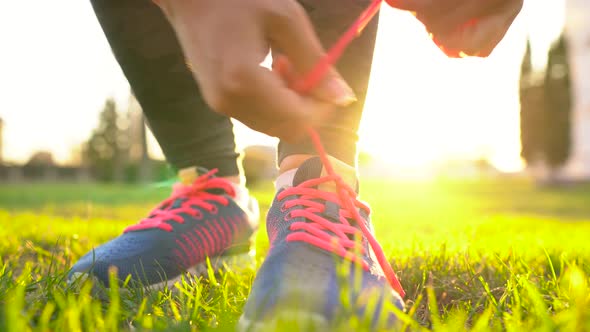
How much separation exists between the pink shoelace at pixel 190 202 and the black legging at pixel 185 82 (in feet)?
0.27

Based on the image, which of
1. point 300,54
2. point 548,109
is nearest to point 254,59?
point 300,54

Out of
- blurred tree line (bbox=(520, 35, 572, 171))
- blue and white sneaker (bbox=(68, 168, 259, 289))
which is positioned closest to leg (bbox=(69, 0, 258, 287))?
blue and white sneaker (bbox=(68, 168, 259, 289))

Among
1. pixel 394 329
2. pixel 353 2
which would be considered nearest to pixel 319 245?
pixel 394 329

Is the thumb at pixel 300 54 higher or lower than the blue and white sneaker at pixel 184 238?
higher

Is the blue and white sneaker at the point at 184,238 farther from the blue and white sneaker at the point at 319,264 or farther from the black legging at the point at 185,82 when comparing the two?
the blue and white sneaker at the point at 319,264

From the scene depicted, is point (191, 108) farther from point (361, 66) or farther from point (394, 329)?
point (394, 329)

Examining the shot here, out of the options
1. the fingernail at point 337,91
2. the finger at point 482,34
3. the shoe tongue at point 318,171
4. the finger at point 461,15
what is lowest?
the shoe tongue at point 318,171

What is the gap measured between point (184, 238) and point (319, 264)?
0.56 meters

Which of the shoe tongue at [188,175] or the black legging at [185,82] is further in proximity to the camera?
the shoe tongue at [188,175]

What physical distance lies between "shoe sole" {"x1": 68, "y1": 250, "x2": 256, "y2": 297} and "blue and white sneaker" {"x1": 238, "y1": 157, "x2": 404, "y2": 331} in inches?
12.1

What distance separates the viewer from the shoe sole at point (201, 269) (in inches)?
47.4

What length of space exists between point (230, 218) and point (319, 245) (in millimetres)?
585

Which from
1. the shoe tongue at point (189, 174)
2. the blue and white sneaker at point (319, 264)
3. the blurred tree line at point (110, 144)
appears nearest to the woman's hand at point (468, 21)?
Answer: the blue and white sneaker at point (319, 264)

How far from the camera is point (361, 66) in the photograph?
131cm
